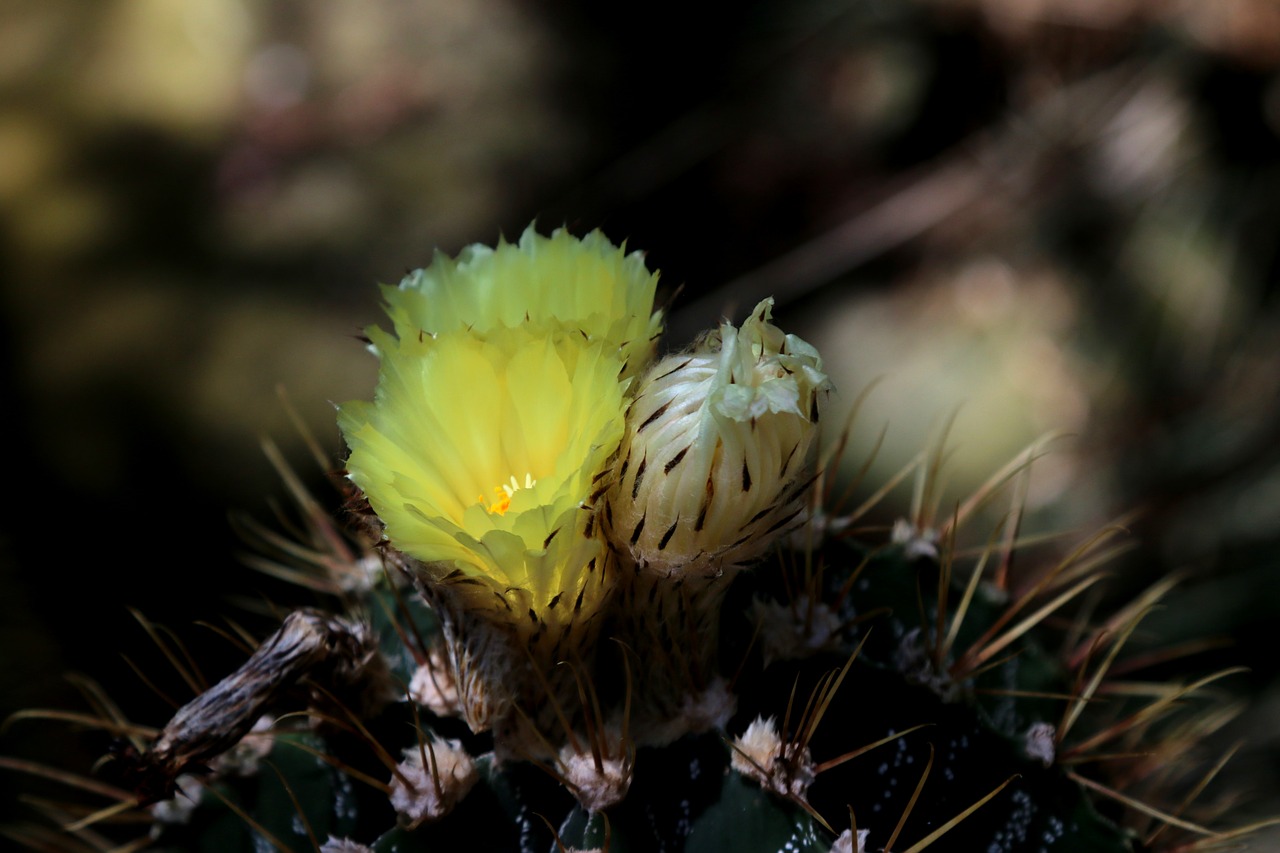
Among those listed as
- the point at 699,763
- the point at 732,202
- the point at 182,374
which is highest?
the point at 182,374

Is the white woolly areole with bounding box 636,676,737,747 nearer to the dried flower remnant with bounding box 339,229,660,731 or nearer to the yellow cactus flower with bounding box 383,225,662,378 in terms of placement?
the dried flower remnant with bounding box 339,229,660,731

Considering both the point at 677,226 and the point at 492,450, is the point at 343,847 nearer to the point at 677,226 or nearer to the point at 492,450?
the point at 492,450

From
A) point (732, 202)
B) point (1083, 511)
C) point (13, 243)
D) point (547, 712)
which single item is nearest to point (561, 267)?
point (547, 712)

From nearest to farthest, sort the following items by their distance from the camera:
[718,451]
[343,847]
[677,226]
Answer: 1. [718,451]
2. [343,847]
3. [677,226]

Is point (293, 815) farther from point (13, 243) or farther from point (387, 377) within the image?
point (13, 243)

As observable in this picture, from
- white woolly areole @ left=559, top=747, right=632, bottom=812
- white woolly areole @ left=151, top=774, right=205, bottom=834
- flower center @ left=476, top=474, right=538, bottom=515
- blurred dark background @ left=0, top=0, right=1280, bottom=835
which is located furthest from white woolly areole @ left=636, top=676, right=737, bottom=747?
blurred dark background @ left=0, top=0, right=1280, bottom=835

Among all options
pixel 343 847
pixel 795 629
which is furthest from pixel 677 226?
pixel 343 847

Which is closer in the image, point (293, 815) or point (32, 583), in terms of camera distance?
point (293, 815)
